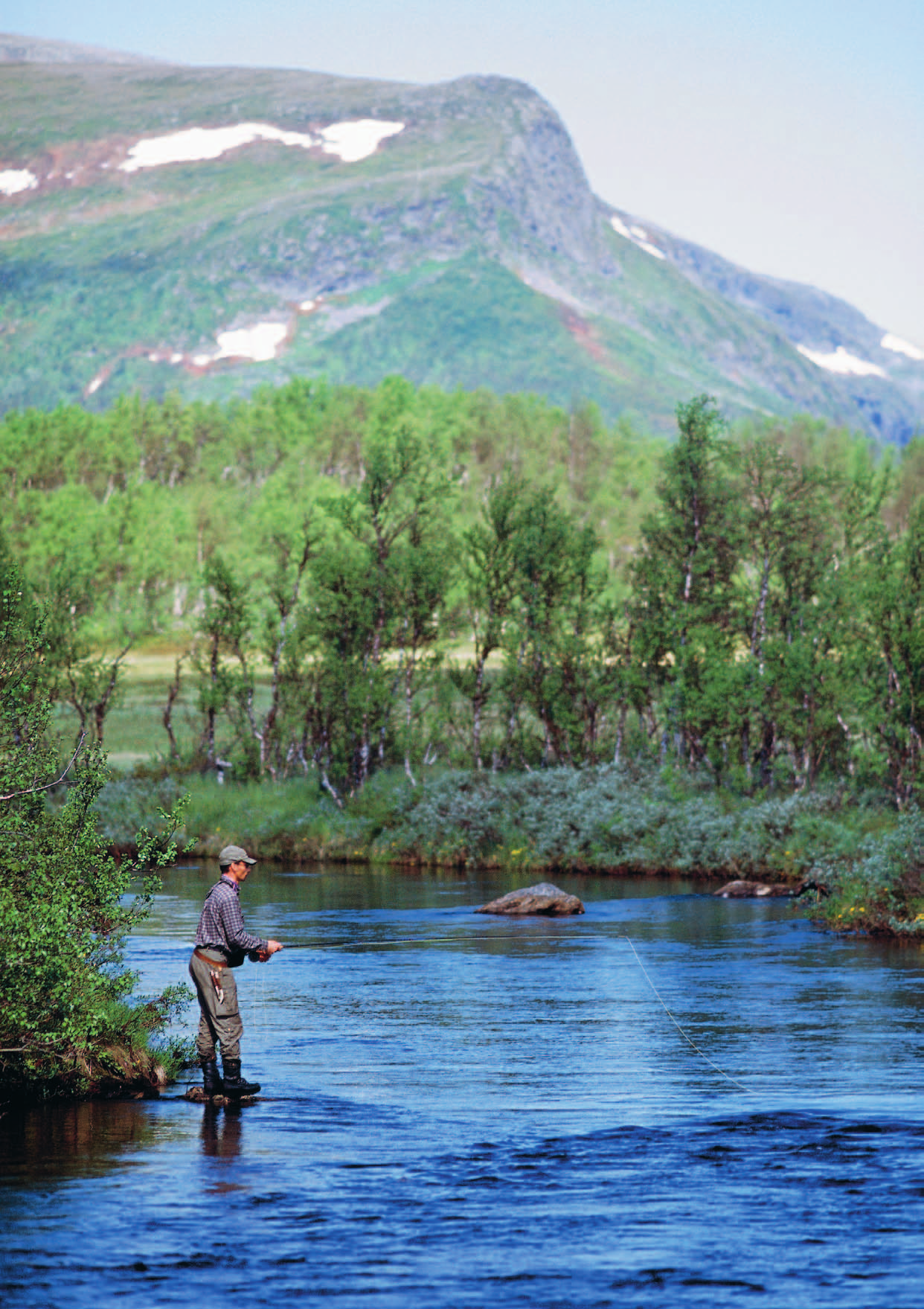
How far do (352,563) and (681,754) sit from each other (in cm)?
1132

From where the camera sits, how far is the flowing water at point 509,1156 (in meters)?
10.3

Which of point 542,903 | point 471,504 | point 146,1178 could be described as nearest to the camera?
point 146,1178

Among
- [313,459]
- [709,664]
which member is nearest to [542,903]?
[709,664]

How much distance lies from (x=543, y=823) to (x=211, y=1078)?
94.1ft

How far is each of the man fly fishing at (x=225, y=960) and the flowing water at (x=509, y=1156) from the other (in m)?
0.55

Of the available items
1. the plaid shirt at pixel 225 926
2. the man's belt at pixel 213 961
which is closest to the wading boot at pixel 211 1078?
the man's belt at pixel 213 961

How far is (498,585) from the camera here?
52.8 meters

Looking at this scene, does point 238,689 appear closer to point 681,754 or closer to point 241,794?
point 241,794

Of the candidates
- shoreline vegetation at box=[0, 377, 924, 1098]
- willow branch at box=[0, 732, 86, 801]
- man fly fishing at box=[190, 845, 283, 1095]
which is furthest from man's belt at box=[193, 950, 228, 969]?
shoreline vegetation at box=[0, 377, 924, 1098]

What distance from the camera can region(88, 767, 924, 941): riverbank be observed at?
39.6m

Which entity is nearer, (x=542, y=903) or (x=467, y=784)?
(x=542, y=903)

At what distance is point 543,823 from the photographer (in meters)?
43.6

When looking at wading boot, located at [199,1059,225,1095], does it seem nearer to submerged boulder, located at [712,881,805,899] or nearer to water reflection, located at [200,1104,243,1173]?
water reflection, located at [200,1104,243,1173]

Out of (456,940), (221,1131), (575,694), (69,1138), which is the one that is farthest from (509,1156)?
(575,694)
